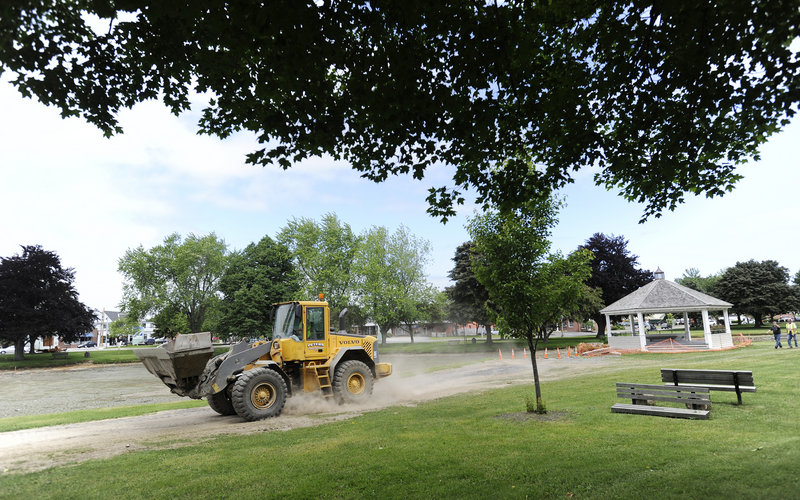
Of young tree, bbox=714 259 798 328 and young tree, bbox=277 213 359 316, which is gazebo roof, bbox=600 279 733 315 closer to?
young tree, bbox=277 213 359 316

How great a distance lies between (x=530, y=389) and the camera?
45.9 feet

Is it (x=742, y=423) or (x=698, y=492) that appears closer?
(x=698, y=492)

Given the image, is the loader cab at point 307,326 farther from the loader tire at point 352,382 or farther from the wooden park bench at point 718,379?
the wooden park bench at point 718,379

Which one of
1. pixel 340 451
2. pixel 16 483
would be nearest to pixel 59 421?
pixel 16 483

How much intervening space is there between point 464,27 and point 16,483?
881cm

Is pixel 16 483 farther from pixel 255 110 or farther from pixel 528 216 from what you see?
pixel 528 216

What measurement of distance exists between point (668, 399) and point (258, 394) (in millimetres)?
9106

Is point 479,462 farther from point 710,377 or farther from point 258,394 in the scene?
point 710,377

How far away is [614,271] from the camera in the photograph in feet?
156

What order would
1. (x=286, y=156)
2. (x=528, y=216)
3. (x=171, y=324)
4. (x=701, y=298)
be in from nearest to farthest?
(x=286, y=156), (x=528, y=216), (x=701, y=298), (x=171, y=324)

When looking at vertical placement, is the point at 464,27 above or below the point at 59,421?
above

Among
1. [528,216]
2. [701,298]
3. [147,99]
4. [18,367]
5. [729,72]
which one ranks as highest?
[147,99]

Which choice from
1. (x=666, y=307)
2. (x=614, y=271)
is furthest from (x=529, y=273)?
(x=614, y=271)

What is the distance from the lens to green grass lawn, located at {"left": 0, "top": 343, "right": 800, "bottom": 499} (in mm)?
5035
